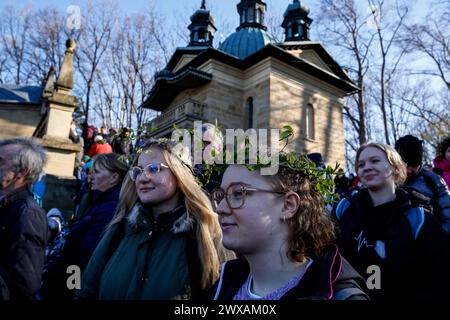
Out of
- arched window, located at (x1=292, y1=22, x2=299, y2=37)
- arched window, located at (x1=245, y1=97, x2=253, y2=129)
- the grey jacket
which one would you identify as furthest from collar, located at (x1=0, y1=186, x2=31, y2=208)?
arched window, located at (x1=292, y1=22, x2=299, y2=37)

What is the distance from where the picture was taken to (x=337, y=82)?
21.8 metres

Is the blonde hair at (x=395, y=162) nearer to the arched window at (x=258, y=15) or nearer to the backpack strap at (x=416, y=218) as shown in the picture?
the backpack strap at (x=416, y=218)

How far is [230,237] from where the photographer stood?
1.56m

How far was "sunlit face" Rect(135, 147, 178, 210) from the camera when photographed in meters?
2.20

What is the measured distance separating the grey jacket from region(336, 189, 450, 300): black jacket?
2.39 ft

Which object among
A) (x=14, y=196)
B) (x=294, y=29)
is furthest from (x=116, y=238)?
(x=294, y=29)

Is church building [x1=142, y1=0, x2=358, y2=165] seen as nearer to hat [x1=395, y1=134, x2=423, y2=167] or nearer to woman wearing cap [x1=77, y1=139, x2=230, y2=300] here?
hat [x1=395, y1=134, x2=423, y2=167]

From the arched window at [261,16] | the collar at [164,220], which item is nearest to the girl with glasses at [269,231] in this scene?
the collar at [164,220]

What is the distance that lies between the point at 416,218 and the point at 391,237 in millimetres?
213

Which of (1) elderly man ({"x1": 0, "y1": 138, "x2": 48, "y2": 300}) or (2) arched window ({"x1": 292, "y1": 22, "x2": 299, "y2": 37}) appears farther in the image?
(2) arched window ({"x1": 292, "y1": 22, "x2": 299, "y2": 37})

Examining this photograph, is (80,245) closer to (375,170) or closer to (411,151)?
(375,170)

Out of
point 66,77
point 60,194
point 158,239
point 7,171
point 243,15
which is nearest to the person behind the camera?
point 158,239

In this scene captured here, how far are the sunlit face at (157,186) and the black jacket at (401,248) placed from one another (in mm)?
1247

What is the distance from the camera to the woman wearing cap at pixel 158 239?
192 centimetres
